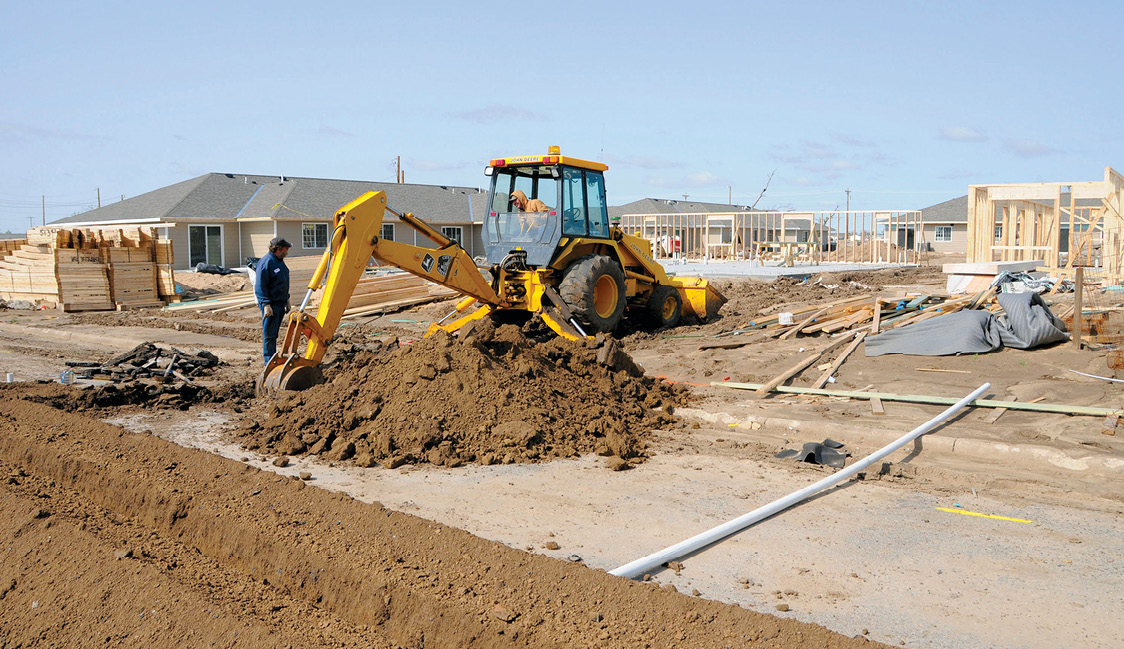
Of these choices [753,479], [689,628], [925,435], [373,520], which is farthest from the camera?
[925,435]

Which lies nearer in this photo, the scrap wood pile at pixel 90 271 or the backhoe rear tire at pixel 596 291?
the backhoe rear tire at pixel 596 291

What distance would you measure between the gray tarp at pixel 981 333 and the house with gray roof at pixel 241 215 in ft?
81.4

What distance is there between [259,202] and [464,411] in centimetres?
2946

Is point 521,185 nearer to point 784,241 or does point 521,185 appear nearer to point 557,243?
point 557,243

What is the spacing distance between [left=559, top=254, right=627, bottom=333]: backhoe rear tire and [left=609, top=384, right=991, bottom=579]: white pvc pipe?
5.38 m

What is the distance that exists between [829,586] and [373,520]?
2.66 metres

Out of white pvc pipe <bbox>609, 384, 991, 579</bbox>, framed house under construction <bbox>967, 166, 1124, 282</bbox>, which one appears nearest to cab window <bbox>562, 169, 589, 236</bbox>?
white pvc pipe <bbox>609, 384, 991, 579</bbox>

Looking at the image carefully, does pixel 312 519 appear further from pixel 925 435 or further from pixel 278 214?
pixel 278 214

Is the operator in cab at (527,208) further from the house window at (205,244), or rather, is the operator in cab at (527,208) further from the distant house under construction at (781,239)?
the house window at (205,244)

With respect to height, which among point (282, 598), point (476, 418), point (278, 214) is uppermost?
point (278, 214)

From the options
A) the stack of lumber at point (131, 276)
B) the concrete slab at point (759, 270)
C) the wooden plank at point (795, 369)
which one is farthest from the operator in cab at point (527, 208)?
the stack of lumber at point (131, 276)

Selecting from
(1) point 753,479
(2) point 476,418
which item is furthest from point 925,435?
(2) point 476,418

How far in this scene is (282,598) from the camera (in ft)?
14.6

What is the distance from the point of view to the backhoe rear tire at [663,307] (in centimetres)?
1431
